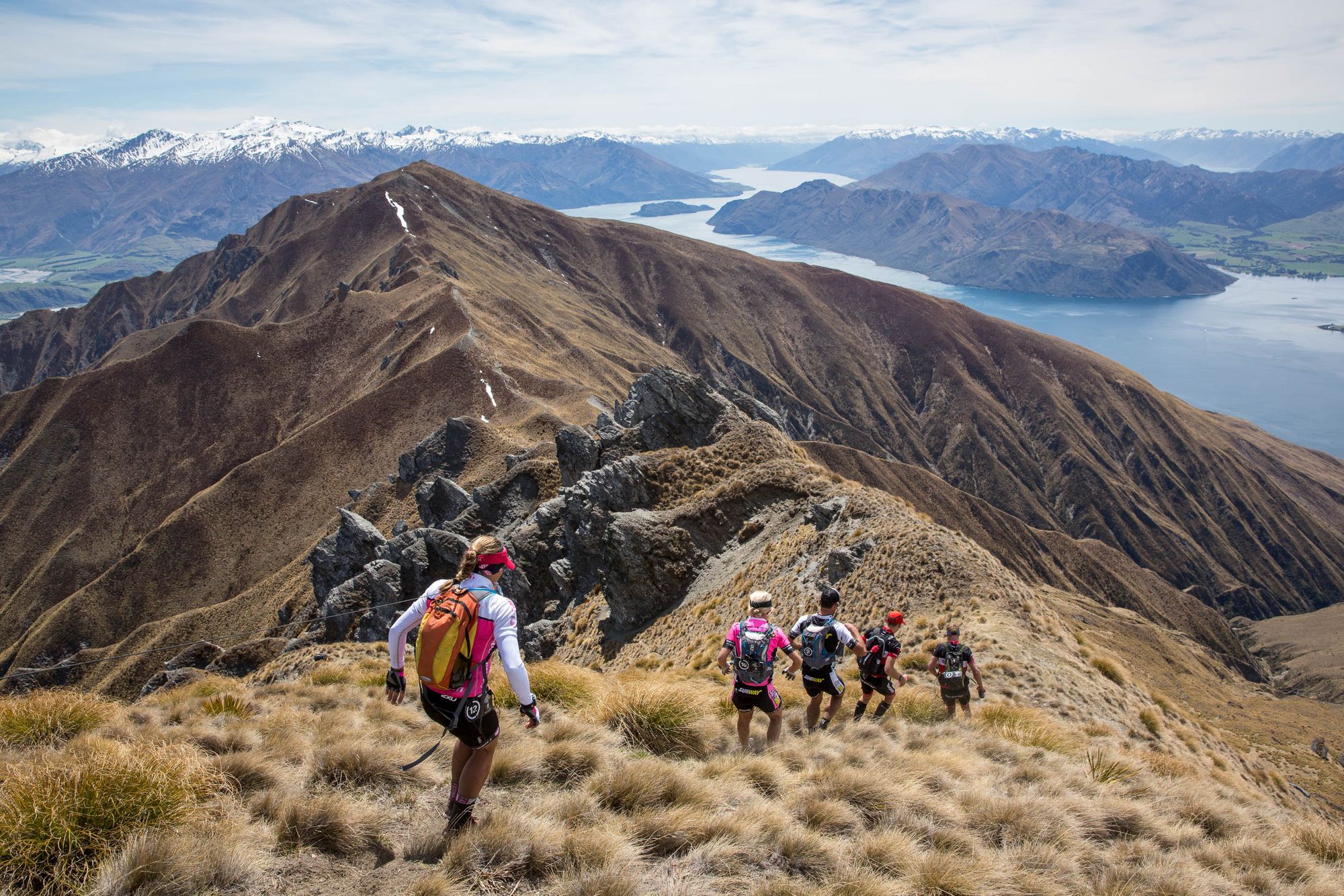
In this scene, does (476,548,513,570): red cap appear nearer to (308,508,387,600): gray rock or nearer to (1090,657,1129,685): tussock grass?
(1090,657,1129,685): tussock grass

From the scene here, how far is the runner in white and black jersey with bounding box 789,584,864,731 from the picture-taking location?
10.2 m

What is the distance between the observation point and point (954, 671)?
12359 millimetres

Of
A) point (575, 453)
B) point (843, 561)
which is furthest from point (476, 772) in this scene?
point (575, 453)

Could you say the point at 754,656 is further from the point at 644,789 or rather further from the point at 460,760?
the point at 460,760

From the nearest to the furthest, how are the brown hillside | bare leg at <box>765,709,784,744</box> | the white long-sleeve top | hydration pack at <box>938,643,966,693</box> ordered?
the white long-sleeve top → bare leg at <box>765,709,784,744</box> → hydration pack at <box>938,643,966,693</box> → the brown hillside

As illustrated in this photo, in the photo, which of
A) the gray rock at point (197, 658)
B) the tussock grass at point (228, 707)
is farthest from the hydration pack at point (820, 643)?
the gray rock at point (197, 658)

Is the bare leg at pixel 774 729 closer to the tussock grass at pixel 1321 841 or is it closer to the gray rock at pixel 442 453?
the tussock grass at pixel 1321 841

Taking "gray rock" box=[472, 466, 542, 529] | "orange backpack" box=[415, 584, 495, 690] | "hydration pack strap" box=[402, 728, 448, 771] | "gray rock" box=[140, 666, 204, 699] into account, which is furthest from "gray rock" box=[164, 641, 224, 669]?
"orange backpack" box=[415, 584, 495, 690]

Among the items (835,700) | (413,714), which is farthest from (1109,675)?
(413,714)

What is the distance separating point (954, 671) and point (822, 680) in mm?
3366

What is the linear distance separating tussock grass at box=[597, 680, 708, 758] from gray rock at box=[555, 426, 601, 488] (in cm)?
2269

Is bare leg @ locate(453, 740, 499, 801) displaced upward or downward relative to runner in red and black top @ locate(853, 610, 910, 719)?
upward

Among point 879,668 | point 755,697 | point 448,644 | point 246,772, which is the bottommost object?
point 879,668

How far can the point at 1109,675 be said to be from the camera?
55.0ft
